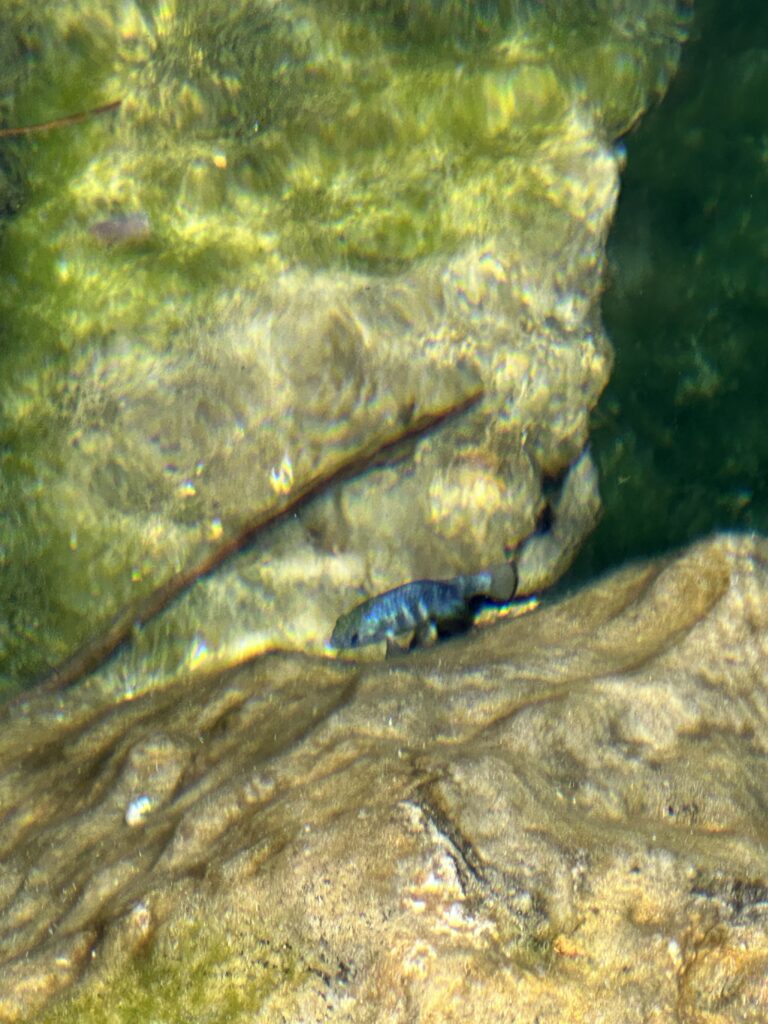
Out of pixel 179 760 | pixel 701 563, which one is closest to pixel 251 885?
pixel 179 760

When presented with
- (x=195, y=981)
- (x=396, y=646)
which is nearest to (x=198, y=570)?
(x=396, y=646)

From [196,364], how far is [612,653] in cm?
285

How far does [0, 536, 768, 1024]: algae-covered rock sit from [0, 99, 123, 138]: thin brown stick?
3547 millimetres

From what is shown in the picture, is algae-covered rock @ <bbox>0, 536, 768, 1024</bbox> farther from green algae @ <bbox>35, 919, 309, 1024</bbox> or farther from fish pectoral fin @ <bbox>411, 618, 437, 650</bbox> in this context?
fish pectoral fin @ <bbox>411, 618, 437, 650</bbox>

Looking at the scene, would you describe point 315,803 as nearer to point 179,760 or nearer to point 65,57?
point 179,760

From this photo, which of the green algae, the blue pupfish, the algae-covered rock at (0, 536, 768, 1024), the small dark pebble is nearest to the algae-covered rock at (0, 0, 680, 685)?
the small dark pebble

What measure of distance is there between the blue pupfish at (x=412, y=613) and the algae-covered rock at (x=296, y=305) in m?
0.19

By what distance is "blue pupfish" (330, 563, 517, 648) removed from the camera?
4.66 m

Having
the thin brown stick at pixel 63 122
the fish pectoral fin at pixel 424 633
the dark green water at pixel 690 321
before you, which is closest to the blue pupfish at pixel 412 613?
the fish pectoral fin at pixel 424 633

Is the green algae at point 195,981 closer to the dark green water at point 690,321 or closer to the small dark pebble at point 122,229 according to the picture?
the dark green water at point 690,321

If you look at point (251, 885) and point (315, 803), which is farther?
point (315, 803)

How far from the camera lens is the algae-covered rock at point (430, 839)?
89.4 inches

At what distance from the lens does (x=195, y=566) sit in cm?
474

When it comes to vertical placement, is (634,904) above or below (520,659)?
above
